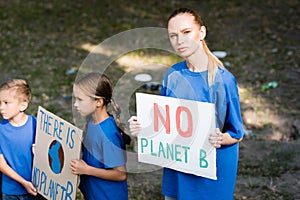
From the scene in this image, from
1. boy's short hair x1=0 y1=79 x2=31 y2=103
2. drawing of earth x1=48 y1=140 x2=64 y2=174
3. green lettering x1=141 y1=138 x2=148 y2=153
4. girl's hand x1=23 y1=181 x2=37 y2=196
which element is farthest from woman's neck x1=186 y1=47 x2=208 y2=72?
girl's hand x1=23 y1=181 x2=37 y2=196

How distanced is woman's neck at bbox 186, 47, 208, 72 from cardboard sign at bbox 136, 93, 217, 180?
172mm

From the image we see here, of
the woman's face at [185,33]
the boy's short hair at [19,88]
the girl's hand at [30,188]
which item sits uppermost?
the woman's face at [185,33]

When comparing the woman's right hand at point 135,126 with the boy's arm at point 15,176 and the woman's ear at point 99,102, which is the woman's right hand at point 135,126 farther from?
the boy's arm at point 15,176

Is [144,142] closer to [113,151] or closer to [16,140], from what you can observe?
[113,151]

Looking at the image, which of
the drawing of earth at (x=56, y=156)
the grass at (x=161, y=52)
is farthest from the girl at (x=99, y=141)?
the grass at (x=161, y=52)

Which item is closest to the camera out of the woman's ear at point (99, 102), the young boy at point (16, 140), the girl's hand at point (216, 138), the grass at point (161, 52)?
the girl's hand at point (216, 138)

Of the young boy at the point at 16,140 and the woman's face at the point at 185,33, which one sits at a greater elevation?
the woman's face at the point at 185,33

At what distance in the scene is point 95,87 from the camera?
2.72m

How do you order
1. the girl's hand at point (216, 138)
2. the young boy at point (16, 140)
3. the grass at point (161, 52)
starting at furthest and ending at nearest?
the grass at point (161, 52) < the young boy at point (16, 140) < the girl's hand at point (216, 138)

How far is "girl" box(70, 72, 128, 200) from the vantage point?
272cm

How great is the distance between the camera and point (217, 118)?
2584 millimetres

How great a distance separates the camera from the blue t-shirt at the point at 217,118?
2.56 meters

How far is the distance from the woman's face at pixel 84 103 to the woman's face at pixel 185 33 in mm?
498

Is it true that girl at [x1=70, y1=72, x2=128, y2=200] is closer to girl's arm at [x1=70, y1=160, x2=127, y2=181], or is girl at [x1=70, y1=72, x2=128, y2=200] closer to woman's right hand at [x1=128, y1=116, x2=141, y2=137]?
girl's arm at [x1=70, y1=160, x2=127, y2=181]
